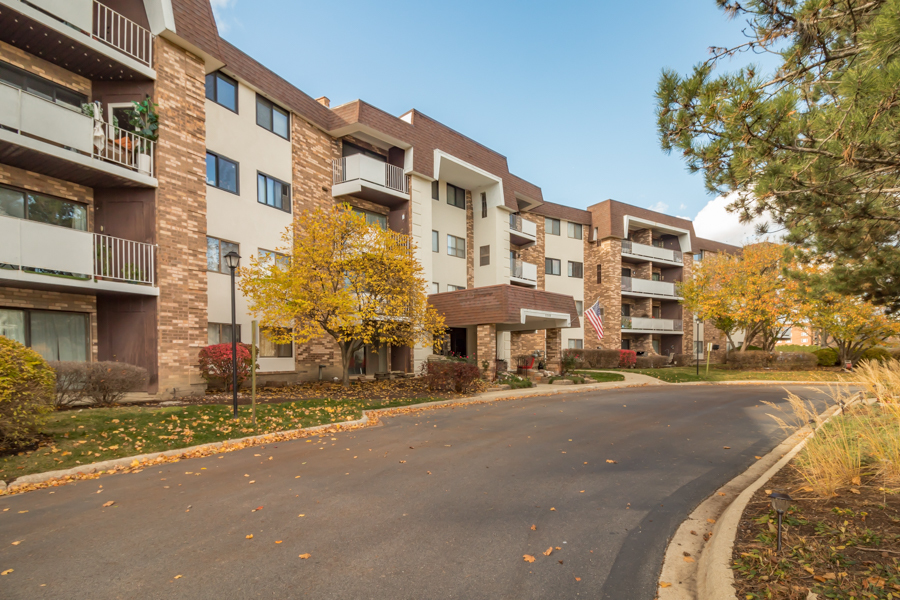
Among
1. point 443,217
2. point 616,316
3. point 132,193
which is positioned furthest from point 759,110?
point 616,316

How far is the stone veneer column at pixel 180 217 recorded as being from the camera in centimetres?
1423

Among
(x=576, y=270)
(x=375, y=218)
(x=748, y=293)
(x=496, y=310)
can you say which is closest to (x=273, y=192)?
(x=375, y=218)

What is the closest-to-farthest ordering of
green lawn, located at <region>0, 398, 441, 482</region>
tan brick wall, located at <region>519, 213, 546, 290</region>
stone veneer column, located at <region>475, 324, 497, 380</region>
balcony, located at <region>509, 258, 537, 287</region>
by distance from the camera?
green lawn, located at <region>0, 398, 441, 482</region>, stone veneer column, located at <region>475, 324, 497, 380</region>, balcony, located at <region>509, 258, 537, 287</region>, tan brick wall, located at <region>519, 213, 546, 290</region>

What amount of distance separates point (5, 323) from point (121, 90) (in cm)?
719

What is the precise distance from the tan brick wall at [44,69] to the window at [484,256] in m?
18.8

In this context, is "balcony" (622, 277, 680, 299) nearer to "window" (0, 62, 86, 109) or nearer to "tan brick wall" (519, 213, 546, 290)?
"tan brick wall" (519, 213, 546, 290)

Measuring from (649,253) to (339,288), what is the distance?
29994 millimetres

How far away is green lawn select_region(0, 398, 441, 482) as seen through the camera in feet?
24.2

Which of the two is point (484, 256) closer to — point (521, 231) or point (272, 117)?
point (521, 231)

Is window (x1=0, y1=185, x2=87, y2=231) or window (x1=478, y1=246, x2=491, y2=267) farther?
window (x1=478, y1=246, x2=491, y2=267)

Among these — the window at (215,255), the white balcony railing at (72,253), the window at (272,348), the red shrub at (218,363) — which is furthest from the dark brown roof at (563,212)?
the white balcony railing at (72,253)

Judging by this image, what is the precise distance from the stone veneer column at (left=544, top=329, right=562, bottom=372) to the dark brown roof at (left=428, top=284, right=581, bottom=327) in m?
1.73

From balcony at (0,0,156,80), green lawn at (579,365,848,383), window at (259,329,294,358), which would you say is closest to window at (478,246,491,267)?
green lawn at (579,365,848,383)

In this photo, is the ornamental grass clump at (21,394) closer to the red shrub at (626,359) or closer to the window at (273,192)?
the window at (273,192)
